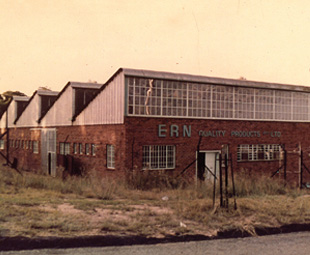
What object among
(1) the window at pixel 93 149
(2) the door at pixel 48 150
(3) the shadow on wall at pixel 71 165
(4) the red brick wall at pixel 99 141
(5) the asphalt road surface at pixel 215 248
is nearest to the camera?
(5) the asphalt road surface at pixel 215 248

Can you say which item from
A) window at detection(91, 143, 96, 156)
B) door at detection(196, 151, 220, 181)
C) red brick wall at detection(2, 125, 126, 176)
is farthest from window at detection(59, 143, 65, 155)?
door at detection(196, 151, 220, 181)

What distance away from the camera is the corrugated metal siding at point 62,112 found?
23516mm

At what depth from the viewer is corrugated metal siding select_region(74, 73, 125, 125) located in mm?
17891

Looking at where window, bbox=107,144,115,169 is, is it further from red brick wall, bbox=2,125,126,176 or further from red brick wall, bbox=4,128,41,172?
red brick wall, bbox=4,128,41,172

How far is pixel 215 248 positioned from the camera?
7332mm

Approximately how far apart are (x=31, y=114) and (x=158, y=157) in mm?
16078

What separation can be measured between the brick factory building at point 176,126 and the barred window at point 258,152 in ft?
0.20

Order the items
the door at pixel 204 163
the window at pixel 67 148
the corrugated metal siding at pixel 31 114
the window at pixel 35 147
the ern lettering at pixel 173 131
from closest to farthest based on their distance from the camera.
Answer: the ern lettering at pixel 173 131 → the door at pixel 204 163 → the window at pixel 67 148 → the window at pixel 35 147 → the corrugated metal siding at pixel 31 114

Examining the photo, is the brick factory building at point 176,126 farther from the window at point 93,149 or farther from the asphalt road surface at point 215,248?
the asphalt road surface at point 215,248

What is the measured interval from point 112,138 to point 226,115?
6.93 metres

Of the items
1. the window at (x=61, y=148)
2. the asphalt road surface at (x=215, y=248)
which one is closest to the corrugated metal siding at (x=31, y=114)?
the window at (x=61, y=148)

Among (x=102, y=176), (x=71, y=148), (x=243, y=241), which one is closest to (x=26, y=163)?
(x=71, y=148)

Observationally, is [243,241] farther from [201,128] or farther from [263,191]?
[201,128]

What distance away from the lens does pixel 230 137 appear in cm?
2094
